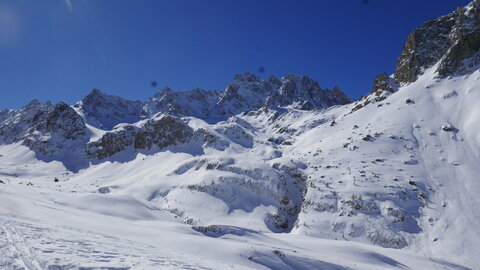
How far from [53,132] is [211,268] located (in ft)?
522

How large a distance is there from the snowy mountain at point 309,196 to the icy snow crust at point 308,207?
179 mm

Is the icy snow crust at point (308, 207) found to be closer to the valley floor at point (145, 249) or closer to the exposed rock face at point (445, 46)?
the valley floor at point (145, 249)

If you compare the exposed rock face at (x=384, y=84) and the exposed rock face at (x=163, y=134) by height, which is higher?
the exposed rock face at (x=384, y=84)

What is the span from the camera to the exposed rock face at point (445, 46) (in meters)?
73.0

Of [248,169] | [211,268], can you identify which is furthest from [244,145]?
[211,268]

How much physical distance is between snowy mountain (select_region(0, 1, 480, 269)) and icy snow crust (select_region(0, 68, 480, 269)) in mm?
179

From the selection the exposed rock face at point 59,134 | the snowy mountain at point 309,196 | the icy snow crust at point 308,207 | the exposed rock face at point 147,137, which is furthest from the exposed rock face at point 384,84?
the exposed rock face at point 59,134

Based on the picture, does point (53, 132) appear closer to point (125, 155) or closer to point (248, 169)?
point (125, 155)

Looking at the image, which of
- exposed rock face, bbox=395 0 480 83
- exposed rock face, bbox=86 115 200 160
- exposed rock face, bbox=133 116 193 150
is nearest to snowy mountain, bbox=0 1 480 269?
exposed rock face, bbox=395 0 480 83

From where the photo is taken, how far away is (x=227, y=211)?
52656mm

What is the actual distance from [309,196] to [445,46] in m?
67.9

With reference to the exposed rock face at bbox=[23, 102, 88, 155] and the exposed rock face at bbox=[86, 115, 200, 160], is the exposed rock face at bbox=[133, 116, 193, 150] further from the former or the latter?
the exposed rock face at bbox=[23, 102, 88, 155]

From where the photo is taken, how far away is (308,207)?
46.0 meters

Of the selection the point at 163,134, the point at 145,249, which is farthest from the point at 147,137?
the point at 145,249
